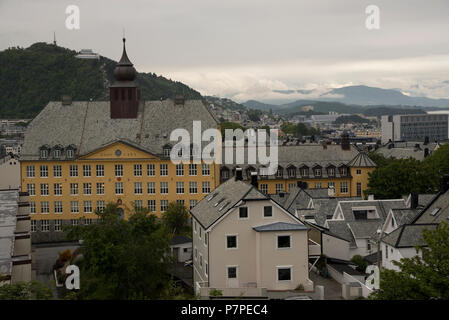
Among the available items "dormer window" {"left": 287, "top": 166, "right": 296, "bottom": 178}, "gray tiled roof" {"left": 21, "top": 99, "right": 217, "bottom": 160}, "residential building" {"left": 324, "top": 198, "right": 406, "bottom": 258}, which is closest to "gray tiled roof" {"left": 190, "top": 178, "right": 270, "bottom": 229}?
"residential building" {"left": 324, "top": 198, "right": 406, "bottom": 258}

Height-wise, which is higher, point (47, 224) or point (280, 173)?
point (280, 173)

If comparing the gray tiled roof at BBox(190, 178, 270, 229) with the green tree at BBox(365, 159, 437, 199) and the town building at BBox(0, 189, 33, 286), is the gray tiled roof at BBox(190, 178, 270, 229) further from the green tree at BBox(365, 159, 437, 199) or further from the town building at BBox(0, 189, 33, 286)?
the green tree at BBox(365, 159, 437, 199)

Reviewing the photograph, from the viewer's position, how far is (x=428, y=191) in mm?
81812

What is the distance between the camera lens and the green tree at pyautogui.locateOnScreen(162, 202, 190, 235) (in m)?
76.9

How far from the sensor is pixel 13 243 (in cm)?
4322

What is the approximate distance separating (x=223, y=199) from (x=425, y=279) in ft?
83.9

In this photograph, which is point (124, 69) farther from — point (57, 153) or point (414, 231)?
point (414, 231)

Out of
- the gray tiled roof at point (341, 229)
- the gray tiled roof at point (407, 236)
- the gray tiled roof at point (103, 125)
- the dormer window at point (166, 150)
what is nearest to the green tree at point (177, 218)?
the dormer window at point (166, 150)

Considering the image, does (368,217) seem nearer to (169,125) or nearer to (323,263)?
(323,263)

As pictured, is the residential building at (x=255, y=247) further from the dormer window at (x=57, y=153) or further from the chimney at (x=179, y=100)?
the chimney at (x=179, y=100)

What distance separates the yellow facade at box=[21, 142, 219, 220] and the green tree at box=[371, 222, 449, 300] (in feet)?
188

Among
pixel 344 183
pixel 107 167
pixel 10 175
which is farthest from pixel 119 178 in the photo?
pixel 10 175
